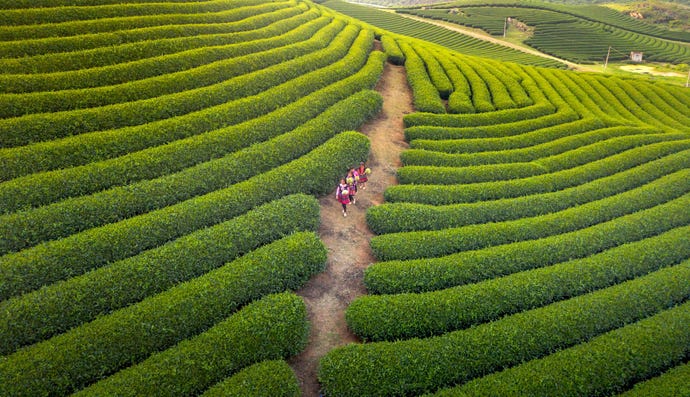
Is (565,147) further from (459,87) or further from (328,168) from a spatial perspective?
(328,168)

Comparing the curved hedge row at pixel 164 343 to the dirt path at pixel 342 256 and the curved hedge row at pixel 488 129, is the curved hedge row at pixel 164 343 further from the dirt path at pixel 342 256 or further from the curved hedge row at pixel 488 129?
the curved hedge row at pixel 488 129

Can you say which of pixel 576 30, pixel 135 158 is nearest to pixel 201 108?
pixel 135 158

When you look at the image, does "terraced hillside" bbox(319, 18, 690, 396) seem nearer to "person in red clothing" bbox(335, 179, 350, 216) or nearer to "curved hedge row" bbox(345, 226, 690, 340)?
"curved hedge row" bbox(345, 226, 690, 340)

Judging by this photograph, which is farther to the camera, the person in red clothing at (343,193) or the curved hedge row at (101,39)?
the curved hedge row at (101,39)

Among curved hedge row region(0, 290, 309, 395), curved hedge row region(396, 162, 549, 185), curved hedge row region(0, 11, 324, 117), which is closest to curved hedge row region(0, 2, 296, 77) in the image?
curved hedge row region(0, 11, 324, 117)

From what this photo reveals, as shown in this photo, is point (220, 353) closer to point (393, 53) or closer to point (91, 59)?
point (91, 59)

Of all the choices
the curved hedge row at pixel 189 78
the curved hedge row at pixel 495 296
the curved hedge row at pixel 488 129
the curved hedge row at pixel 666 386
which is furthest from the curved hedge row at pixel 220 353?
the curved hedge row at pixel 488 129
